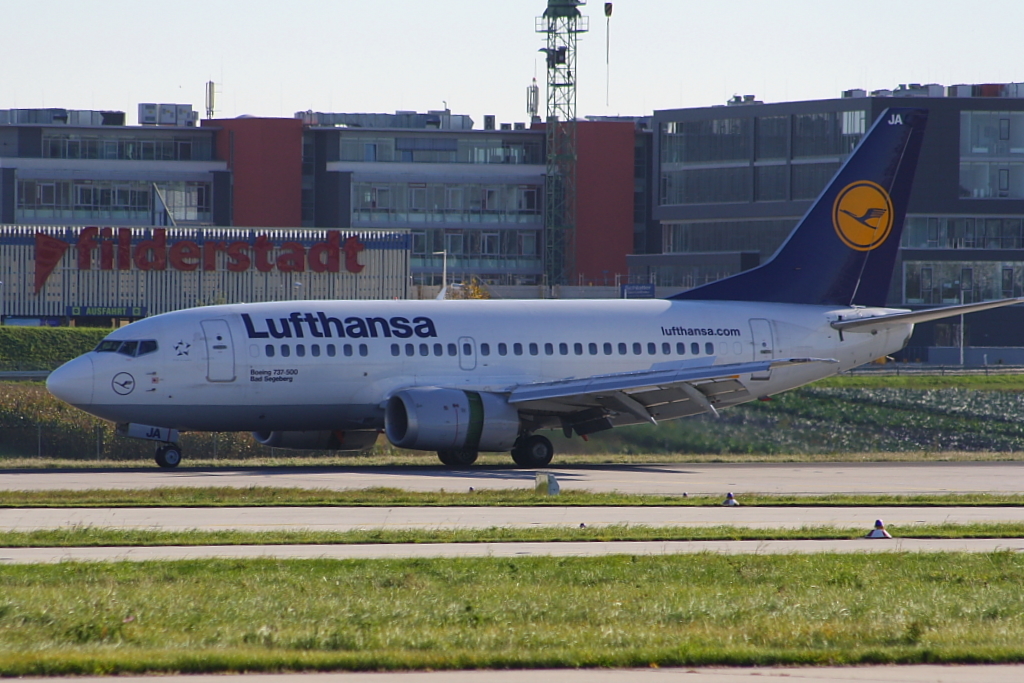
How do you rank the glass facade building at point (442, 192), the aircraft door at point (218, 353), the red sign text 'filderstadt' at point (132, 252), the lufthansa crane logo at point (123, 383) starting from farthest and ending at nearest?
the glass facade building at point (442, 192) < the red sign text 'filderstadt' at point (132, 252) < the aircraft door at point (218, 353) < the lufthansa crane logo at point (123, 383)

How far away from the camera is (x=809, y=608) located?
14.9 metres

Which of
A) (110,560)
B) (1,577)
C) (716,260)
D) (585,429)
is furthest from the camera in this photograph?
(716,260)

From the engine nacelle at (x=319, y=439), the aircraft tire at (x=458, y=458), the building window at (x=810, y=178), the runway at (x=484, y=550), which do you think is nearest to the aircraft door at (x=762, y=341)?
the aircraft tire at (x=458, y=458)

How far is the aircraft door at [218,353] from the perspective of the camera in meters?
36.0

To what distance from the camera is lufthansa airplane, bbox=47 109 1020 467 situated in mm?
36062

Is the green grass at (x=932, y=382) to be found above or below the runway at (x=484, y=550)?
below

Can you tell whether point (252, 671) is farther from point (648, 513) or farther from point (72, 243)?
point (72, 243)

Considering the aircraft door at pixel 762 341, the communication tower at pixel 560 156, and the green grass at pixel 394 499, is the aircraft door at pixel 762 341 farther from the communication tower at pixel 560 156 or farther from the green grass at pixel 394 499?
the communication tower at pixel 560 156

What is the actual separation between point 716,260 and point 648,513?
85655 millimetres

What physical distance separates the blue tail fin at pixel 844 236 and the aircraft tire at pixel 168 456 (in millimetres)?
15651

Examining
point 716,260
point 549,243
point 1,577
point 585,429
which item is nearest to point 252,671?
point 1,577

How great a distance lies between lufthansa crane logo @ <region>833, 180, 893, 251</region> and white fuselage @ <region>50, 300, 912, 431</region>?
7.39ft

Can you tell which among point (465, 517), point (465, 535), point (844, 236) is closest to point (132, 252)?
point (844, 236)

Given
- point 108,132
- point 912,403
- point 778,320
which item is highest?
point 108,132
